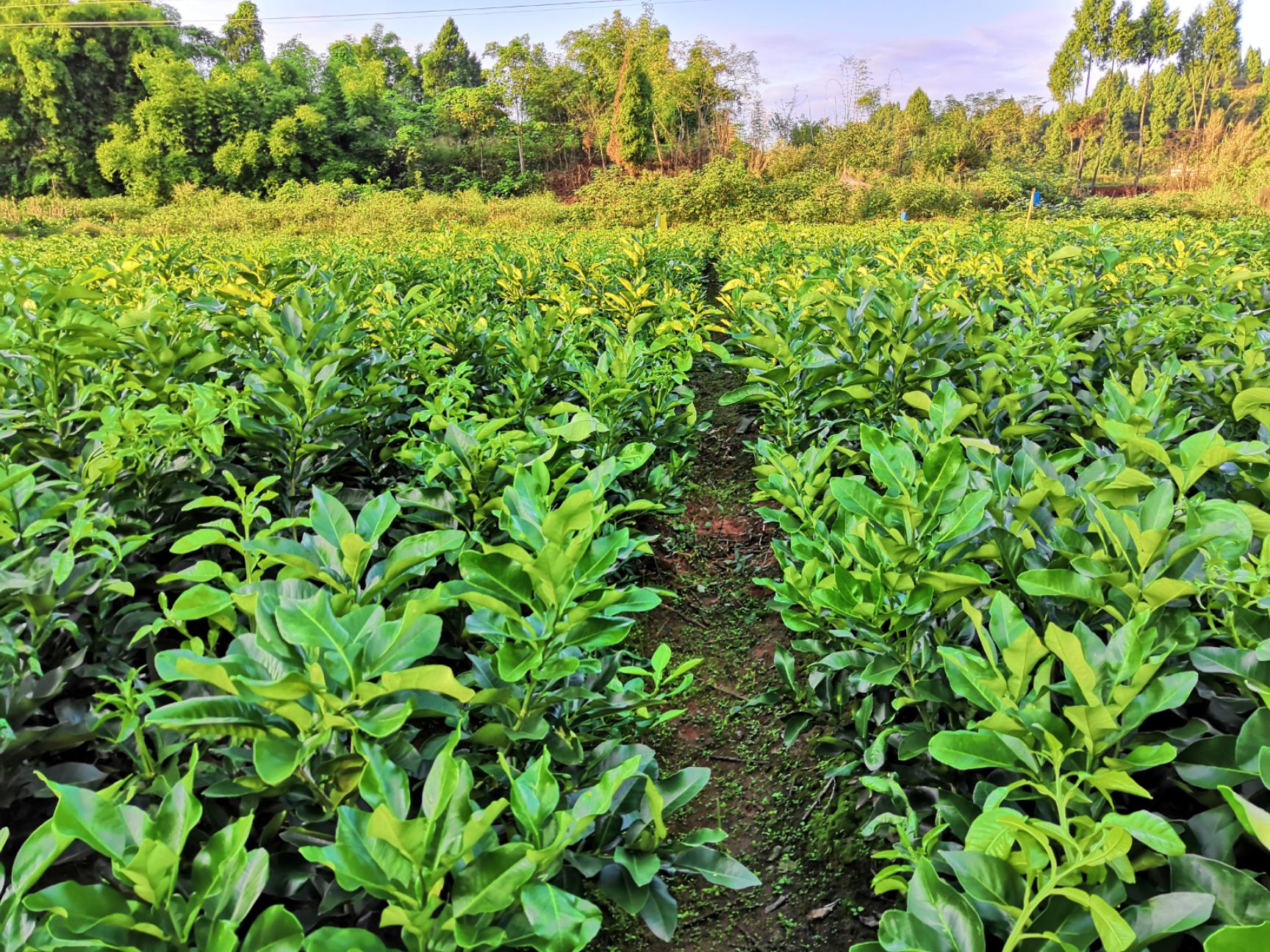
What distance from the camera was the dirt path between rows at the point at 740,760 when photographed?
1675 mm

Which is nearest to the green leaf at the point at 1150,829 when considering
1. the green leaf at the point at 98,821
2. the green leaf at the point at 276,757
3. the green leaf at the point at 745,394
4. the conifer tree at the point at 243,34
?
the green leaf at the point at 276,757

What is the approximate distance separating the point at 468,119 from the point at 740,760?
36.6m

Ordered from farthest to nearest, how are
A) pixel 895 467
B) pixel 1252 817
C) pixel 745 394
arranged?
1. pixel 745 394
2. pixel 895 467
3. pixel 1252 817

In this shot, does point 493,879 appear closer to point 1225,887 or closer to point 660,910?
point 660,910

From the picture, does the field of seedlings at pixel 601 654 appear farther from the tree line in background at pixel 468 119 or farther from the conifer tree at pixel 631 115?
the conifer tree at pixel 631 115

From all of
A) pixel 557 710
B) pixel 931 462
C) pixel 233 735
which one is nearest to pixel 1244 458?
pixel 931 462

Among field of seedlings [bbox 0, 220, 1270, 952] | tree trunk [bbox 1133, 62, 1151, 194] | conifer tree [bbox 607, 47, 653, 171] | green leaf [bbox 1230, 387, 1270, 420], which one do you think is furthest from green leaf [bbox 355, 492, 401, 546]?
tree trunk [bbox 1133, 62, 1151, 194]

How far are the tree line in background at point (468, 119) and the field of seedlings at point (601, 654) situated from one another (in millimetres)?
24243

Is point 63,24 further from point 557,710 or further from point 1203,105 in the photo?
point 1203,105

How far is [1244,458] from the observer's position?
137 cm

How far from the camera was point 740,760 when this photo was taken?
226 centimetres

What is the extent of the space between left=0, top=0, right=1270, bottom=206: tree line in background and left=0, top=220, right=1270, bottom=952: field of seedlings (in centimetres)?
2424

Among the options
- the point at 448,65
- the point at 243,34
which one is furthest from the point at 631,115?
the point at 243,34

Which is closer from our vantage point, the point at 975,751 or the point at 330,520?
the point at 975,751
